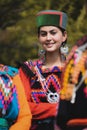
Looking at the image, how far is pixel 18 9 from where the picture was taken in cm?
1089

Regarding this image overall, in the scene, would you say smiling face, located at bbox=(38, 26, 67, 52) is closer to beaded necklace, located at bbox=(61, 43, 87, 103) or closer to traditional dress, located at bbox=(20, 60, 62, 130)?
traditional dress, located at bbox=(20, 60, 62, 130)

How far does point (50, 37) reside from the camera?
17.5ft

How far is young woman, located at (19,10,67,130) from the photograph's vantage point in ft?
17.0

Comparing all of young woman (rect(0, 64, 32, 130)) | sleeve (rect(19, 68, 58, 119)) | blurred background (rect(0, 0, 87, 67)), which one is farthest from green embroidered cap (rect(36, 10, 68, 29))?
blurred background (rect(0, 0, 87, 67))

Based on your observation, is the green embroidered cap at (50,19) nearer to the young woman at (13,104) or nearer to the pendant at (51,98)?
the pendant at (51,98)

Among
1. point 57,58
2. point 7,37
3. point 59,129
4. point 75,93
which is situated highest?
point 75,93

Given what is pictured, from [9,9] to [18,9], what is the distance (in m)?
0.24

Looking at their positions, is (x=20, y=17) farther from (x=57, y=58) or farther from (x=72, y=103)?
(x=72, y=103)

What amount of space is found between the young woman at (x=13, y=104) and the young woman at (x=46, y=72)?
1089 mm

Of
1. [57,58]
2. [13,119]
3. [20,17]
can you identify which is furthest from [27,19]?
[13,119]

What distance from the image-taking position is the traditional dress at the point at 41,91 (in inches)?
Answer: 203

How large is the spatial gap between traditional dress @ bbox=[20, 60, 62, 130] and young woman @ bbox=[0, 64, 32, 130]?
1.07 meters

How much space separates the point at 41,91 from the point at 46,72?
18 cm

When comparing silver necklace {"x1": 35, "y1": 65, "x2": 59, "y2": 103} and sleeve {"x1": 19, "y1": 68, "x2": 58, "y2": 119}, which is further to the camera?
silver necklace {"x1": 35, "y1": 65, "x2": 59, "y2": 103}
